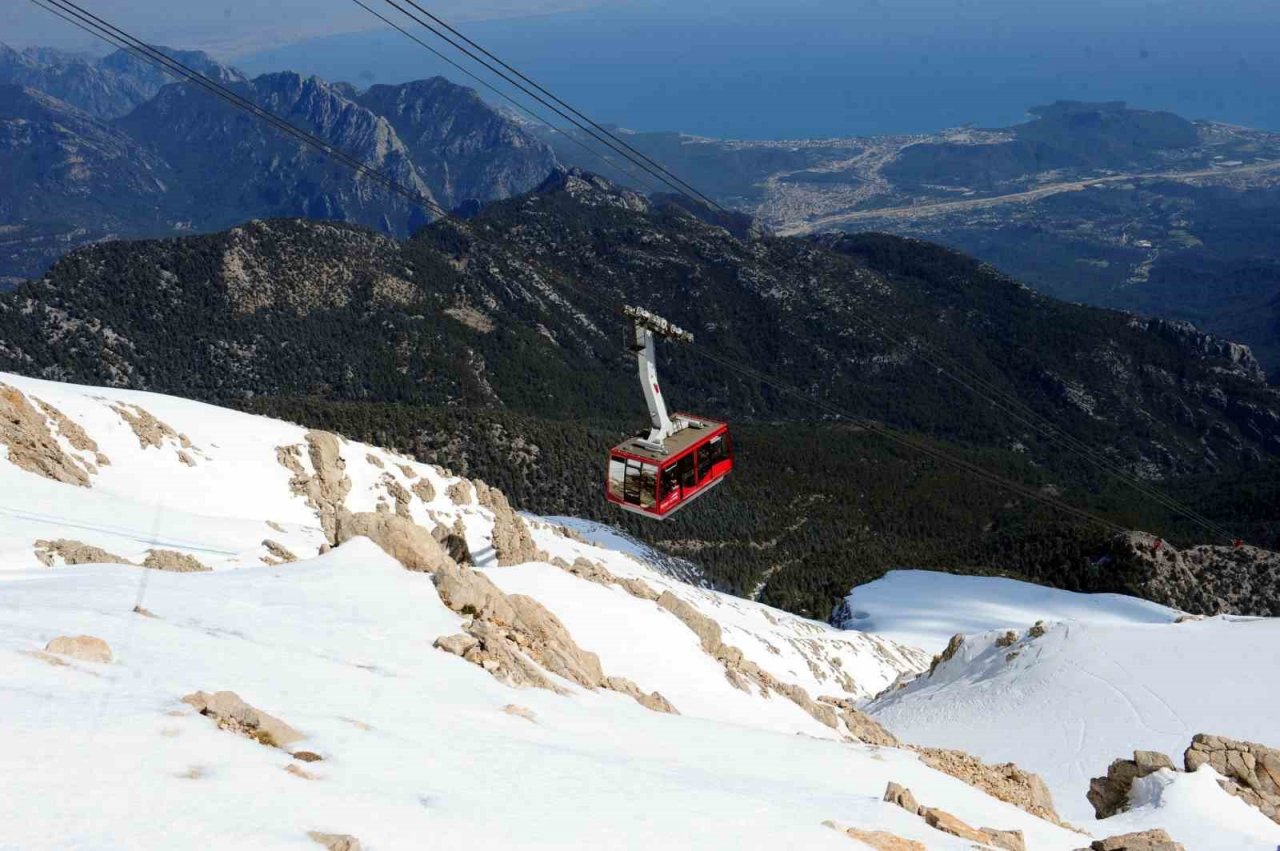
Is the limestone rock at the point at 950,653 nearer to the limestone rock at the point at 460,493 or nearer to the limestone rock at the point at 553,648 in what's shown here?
the limestone rock at the point at 460,493

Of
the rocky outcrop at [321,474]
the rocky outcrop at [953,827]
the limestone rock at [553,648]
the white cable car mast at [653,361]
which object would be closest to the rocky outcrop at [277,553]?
the limestone rock at [553,648]

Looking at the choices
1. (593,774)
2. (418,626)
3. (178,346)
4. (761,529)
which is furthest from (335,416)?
(593,774)

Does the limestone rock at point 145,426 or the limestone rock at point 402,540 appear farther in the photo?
the limestone rock at point 145,426

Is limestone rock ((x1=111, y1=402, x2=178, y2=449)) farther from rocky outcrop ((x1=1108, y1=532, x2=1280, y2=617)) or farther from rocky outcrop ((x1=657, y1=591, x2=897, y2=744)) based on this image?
rocky outcrop ((x1=1108, y1=532, x2=1280, y2=617))

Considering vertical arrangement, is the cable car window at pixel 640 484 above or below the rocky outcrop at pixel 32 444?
above

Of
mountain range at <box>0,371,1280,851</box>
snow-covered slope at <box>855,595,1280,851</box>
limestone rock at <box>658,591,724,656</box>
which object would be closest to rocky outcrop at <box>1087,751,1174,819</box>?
mountain range at <box>0,371,1280,851</box>

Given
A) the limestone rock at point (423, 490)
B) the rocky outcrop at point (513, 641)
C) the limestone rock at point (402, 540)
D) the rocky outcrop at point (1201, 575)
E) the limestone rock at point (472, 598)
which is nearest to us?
the rocky outcrop at point (513, 641)
